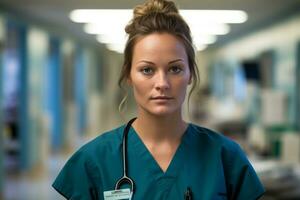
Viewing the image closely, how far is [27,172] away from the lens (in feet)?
23.0

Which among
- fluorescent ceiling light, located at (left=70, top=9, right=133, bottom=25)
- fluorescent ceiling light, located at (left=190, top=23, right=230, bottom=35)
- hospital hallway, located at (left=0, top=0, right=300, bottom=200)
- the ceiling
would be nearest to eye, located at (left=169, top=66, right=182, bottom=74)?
hospital hallway, located at (left=0, top=0, right=300, bottom=200)

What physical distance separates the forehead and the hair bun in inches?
3.6

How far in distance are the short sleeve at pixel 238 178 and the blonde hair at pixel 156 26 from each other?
1.00 feet

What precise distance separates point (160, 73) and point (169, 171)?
1.05ft

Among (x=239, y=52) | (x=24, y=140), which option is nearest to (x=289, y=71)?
(x=239, y=52)

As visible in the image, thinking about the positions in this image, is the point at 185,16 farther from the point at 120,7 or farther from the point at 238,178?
the point at 238,178

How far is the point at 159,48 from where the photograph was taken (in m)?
1.44

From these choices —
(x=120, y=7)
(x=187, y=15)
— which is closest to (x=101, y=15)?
(x=120, y=7)

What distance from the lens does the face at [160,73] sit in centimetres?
143

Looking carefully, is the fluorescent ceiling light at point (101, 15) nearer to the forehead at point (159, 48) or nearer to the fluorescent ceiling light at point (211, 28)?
the fluorescent ceiling light at point (211, 28)

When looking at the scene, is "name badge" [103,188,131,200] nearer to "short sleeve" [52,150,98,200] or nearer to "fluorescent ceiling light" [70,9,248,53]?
"short sleeve" [52,150,98,200]

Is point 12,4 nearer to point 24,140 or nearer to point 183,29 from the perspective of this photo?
point 24,140

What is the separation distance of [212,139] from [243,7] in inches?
155

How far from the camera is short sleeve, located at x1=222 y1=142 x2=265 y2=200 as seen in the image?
5.08 feet
